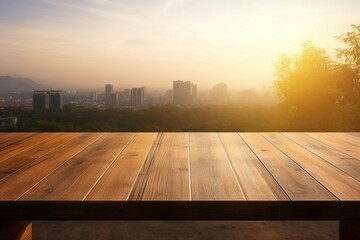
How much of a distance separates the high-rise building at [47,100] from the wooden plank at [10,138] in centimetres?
987

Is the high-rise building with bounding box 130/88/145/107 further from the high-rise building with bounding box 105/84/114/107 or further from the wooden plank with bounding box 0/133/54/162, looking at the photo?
the wooden plank with bounding box 0/133/54/162

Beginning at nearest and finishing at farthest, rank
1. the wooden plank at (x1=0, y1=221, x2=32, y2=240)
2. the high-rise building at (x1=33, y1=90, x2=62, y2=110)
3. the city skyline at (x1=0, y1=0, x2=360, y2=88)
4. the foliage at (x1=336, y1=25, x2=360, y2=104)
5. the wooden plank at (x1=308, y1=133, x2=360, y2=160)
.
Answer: the wooden plank at (x1=0, y1=221, x2=32, y2=240) → the wooden plank at (x1=308, y1=133, x2=360, y2=160) → the foliage at (x1=336, y1=25, x2=360, y2=104) → the city skyline at (x1=0, y1=0, x2=360, y2=88) → the high-rise building at (x1=33, y1=90, x2=62, y2=110)

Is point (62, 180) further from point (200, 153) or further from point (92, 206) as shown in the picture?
point (200, 153)

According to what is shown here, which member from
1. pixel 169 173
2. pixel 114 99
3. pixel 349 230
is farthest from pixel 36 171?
pixel 114 99

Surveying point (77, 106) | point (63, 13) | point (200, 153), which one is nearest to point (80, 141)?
point (200, 153)

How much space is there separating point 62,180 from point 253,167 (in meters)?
0.90

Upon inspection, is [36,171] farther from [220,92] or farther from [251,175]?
[220,92]

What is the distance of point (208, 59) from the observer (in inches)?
779

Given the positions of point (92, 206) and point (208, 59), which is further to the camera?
point (208, 59)

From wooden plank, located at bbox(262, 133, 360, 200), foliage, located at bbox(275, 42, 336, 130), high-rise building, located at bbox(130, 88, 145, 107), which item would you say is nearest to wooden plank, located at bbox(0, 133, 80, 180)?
wooden plank, located at bbox(262, 133, 360, 200)

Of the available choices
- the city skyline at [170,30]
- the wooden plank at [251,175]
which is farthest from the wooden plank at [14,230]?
the city skyline at [170,30]

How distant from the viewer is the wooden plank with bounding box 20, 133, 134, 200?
1463 mm

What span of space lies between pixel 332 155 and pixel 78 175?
4.64 ft

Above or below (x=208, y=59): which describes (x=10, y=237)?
below
